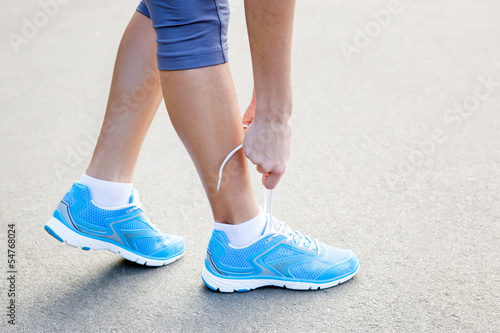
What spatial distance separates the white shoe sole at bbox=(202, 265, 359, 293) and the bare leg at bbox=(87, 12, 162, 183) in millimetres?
319

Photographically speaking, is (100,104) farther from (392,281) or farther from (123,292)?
(392,281)

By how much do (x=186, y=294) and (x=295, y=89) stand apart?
166 cm

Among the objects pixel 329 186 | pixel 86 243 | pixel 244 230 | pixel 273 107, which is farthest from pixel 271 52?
pixel 329 186

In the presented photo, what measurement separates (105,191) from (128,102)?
0.71 ft

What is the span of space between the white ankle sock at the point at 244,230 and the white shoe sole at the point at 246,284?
86 mm

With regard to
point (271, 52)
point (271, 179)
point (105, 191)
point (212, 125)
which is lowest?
point (105, 191)

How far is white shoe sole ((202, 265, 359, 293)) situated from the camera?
4.23ft

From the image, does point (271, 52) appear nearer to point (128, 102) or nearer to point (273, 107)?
point (273, 107)

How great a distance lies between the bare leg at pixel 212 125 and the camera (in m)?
1.15

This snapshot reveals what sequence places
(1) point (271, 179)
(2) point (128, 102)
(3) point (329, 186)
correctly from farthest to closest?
(3) point (329, 186) → (2) point (128, 102) → (1) point (271, 179)

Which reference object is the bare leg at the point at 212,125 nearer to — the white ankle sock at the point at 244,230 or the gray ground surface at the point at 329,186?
the white ankle sock at the point at 244,230

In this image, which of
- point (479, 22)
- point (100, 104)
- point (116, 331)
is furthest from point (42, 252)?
point (479, 22)

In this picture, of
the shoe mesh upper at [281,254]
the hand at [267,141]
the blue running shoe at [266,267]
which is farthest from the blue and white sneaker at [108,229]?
the hand at [267,141]

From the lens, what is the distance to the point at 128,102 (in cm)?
134
